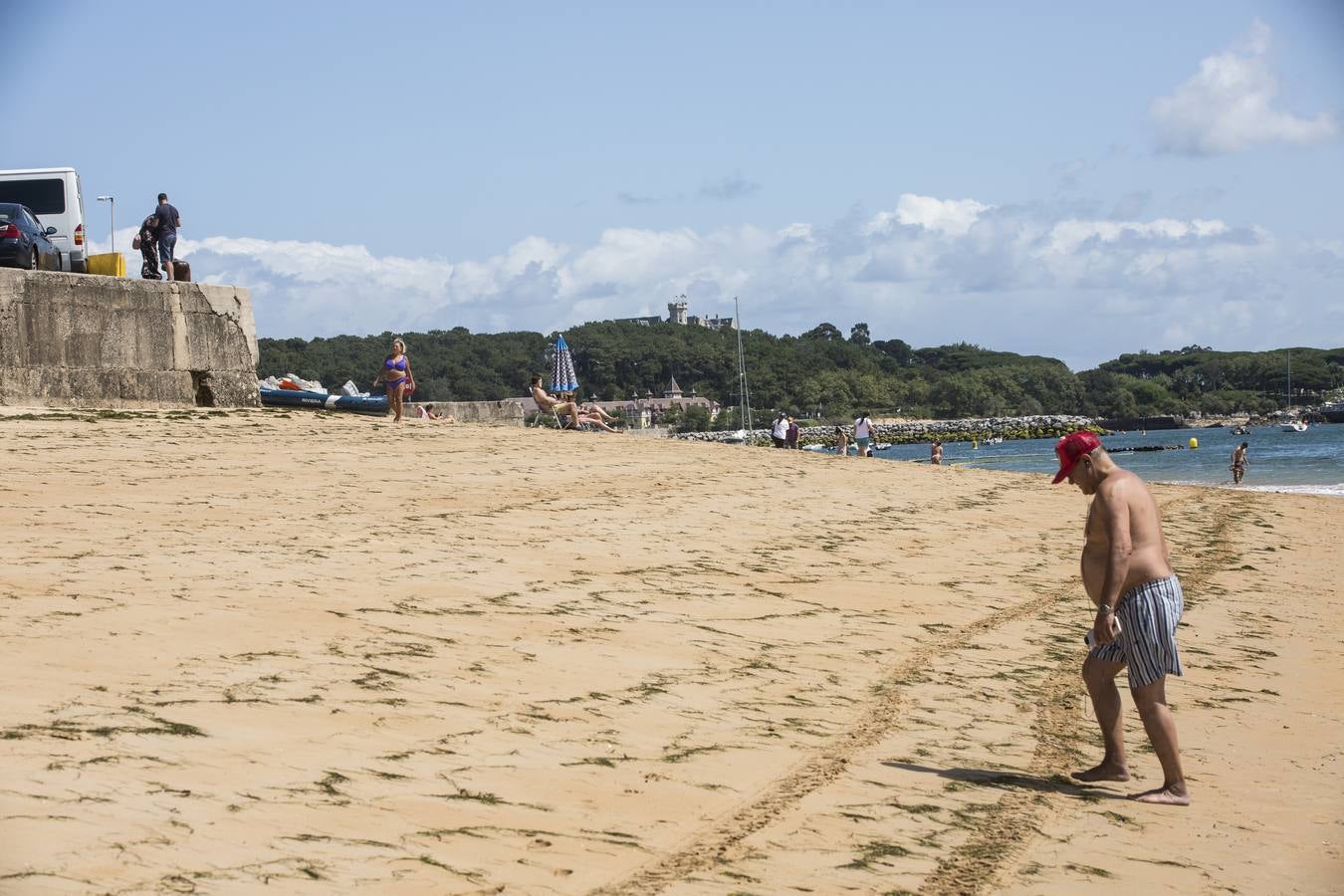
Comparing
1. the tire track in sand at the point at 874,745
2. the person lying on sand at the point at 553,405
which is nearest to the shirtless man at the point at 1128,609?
the tire track in sand at the point at 874,745

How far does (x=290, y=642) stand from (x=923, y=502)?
10099 millimetres

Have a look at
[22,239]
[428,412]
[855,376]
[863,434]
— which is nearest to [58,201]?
[22,239]

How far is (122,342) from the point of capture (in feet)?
56.8

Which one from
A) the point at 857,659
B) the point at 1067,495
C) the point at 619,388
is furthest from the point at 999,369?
the point at 857,659

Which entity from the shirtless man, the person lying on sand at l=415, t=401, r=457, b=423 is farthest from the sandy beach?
the person lying on sand at l=415, t=401, r=457, b=423

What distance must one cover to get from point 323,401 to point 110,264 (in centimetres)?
372

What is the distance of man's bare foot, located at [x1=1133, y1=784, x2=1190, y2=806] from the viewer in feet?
17.5

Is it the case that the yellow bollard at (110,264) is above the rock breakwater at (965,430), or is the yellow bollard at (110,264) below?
above

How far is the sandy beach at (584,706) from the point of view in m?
4.20

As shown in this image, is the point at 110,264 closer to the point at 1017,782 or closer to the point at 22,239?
the point at 22,239

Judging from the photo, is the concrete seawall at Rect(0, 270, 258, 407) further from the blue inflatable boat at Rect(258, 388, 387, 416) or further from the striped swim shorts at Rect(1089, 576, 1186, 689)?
the striped swim shorts at Rect(1089, 576, 1186, 689)

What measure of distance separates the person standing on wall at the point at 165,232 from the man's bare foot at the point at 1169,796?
651 inches

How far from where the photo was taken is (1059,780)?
5.62m

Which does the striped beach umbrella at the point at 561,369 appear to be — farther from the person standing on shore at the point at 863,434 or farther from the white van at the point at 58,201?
the white van at the point at 58,201
